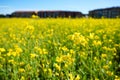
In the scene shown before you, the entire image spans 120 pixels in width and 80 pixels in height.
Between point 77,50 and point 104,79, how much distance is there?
1125mm

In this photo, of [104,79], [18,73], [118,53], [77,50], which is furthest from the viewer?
[118,53]

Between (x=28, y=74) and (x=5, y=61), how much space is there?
677 millimetres

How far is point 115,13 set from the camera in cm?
1409

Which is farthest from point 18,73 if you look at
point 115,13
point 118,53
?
point 115,13

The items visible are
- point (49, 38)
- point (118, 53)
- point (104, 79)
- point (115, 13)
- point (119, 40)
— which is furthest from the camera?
point (115, 13)

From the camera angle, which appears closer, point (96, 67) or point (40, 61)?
point (96, 67)

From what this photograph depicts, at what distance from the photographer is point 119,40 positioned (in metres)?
5.10

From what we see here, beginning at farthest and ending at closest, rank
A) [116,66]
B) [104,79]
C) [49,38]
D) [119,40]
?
[49,38] < [119,40] < [116,66] < [104,79]

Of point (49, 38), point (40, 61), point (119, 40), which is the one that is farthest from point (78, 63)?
point (49, 38)

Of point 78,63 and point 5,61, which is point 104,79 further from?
point 5,61

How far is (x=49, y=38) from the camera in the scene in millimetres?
5645

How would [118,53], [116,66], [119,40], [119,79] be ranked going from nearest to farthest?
1. [119,79]
2. [116,66]
3. [118,53]
4. [119,40]

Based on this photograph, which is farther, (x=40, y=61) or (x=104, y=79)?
(x=40, y=61)

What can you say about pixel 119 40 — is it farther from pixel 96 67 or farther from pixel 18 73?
pixel 18 73
